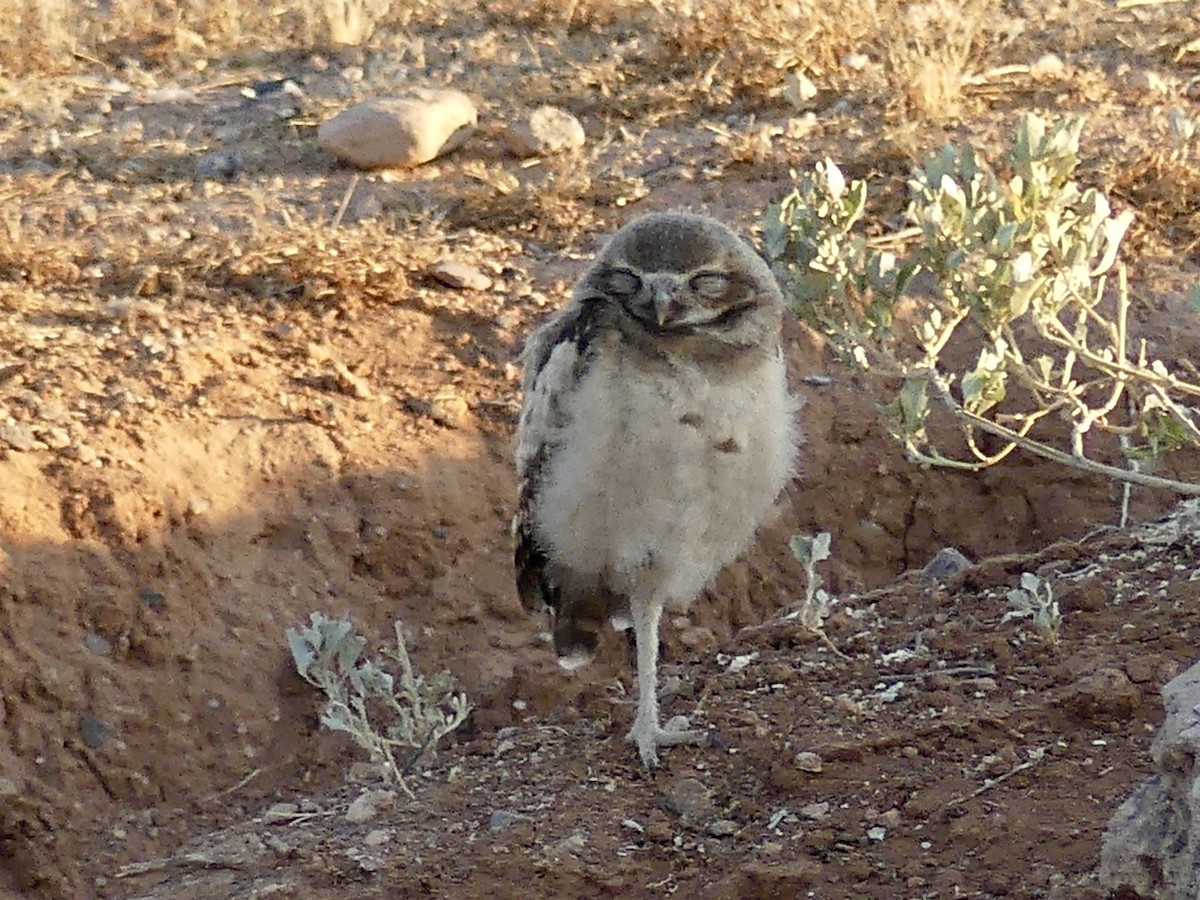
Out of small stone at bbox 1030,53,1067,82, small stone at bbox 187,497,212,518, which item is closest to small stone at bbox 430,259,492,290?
small stone at bbox 187,497,212,518

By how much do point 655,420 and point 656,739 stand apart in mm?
990

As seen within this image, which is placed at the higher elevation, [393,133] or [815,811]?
[393,133]

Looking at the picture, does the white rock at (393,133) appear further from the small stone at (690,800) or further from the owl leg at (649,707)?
the small stone at (690,800)

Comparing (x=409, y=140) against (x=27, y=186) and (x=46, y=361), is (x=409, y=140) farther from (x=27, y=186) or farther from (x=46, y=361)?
(x=46, y=361)

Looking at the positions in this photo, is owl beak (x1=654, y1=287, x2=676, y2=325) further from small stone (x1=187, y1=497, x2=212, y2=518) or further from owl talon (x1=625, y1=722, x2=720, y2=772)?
small stone (x1=187, y1=497, x2=212, y2=518)

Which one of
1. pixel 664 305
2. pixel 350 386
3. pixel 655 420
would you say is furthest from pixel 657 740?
pixel 350 386

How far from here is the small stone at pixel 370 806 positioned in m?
4.71

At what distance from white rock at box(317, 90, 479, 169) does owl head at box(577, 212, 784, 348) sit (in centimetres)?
365

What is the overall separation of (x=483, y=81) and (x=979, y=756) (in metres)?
6.26

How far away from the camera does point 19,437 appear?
5684 mm

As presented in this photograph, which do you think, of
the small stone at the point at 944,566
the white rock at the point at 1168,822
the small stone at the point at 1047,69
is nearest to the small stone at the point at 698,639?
the small stone at the point at 944,566

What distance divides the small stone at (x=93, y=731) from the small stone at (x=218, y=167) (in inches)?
145

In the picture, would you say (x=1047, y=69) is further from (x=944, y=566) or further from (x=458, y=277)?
(x=944, y=566)

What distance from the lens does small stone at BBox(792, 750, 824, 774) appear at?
4266mm
